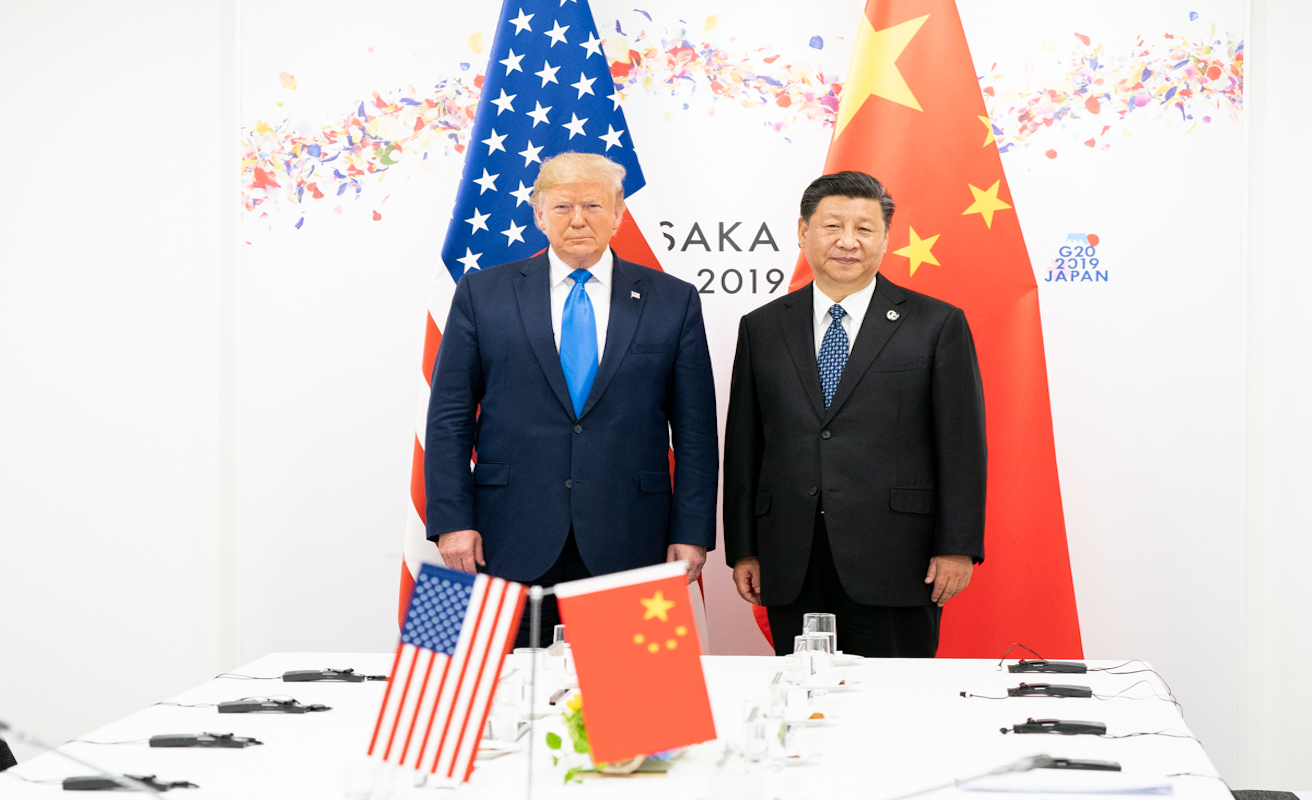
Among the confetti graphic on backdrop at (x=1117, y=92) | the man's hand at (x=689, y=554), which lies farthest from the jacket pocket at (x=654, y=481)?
the confetti graphic on backdrop at (x=1117, y=92)

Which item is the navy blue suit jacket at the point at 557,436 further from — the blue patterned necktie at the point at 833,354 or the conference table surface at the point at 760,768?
the conference table surface at the point at 760,768

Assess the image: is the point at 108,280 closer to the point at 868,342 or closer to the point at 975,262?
the point at 868,342

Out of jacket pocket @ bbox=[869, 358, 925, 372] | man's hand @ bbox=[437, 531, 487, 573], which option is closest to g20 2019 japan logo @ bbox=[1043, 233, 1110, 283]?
jacket pocket @ bbox=[869, 358, 925, 372]

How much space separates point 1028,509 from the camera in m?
3.45

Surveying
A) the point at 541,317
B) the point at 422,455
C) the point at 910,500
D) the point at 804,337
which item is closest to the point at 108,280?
the point at 422,455

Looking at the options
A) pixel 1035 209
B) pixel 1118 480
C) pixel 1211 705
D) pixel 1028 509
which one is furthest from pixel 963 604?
pixel 1035 209

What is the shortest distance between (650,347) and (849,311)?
55cm

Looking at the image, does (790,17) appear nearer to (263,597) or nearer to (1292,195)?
(1292,195)

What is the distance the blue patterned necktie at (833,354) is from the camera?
119 inches

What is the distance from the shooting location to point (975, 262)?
11.4 ft

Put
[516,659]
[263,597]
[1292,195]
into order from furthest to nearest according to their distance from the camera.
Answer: [263,597]
[1292,195]
[516,659]

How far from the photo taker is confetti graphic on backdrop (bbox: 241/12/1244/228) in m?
3.76

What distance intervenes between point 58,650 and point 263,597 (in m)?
0.81

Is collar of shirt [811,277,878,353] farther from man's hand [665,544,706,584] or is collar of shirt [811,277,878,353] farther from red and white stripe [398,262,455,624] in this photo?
red and white stripe [398,262,455,624]
